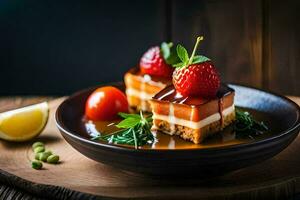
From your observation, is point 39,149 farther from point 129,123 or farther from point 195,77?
point 195,77

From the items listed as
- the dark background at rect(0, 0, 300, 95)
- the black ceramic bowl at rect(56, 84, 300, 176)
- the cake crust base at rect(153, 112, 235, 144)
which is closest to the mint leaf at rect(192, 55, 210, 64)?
the cake crust base at rect(153, 112, 235, 144)

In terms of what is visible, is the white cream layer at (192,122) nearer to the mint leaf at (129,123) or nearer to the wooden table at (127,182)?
the mint leaf at (129,123)

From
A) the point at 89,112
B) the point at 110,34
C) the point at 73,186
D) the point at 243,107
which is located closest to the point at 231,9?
the point at 110,34

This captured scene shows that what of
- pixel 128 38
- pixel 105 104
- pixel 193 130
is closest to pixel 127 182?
pixel 193 130

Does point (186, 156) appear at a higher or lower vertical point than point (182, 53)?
lower

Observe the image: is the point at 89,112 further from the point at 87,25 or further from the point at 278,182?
the point at 87,25

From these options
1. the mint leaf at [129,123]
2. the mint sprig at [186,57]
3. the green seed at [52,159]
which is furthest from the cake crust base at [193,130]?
the green seed at [52,159]

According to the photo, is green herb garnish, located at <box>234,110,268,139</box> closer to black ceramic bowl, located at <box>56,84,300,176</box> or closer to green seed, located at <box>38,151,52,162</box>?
black ceramic bowl, located at <box>56,84,300,176</box>
